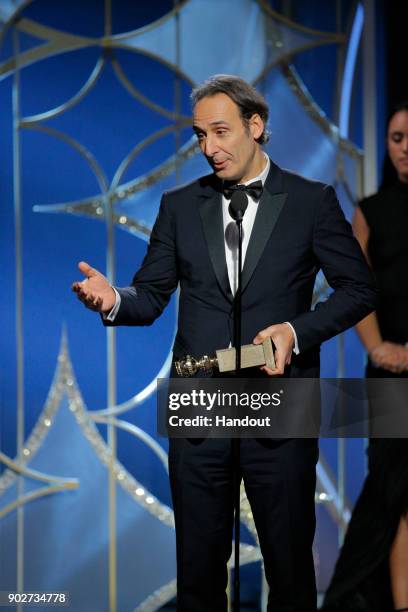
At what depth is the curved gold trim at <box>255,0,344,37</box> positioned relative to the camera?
3.66 m

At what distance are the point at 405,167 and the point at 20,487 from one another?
1.81 metres

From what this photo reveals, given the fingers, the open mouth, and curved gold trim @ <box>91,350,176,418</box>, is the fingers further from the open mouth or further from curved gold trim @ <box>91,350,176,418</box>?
curved gold trim @ <box>91,350,176,418</box>

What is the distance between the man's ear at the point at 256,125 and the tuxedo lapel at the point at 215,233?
0.19 meters

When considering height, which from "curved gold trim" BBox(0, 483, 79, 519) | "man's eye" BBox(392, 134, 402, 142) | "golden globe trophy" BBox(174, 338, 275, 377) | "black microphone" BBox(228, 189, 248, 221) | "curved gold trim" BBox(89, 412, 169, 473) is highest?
"man's eye" BBox(392, 134, 402, 142)

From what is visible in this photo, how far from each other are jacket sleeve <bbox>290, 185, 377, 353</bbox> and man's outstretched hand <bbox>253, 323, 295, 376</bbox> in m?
0.12

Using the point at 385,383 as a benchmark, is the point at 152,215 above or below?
above

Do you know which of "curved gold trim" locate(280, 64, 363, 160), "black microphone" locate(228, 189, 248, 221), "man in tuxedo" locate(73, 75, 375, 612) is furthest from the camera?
"curved gold trim" locate(280, 64, 363, 160)

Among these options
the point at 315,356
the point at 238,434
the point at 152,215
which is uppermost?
the point at 152,215

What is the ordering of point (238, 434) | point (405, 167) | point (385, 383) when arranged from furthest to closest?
point (405, 167) < point (385, 383) < point (238, 434)

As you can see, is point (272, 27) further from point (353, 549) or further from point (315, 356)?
point (353, 549)

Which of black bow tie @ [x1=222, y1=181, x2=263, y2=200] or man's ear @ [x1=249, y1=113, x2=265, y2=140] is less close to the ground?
man's ear @ [x1=249, y1=113, x2=265, y2=140]

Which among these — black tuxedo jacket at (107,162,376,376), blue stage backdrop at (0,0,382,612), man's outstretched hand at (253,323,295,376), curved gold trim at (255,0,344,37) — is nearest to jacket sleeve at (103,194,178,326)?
black tuxedo jacket at (107,162,376,376)

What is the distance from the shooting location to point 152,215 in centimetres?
367

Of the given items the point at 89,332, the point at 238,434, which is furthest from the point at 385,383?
the point at 89,332
